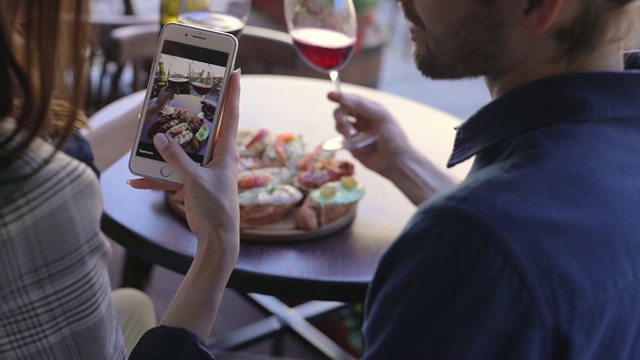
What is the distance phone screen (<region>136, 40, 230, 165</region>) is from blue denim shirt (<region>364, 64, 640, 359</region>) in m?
0.29

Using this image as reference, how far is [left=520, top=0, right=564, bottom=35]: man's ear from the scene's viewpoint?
84cm

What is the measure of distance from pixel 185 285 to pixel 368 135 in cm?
64

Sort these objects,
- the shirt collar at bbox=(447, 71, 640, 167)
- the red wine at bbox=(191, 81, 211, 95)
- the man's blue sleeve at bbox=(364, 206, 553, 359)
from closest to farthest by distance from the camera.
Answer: the man's blue sleeve at bbox=(364, 206, 553, 359)
the shirt collar at bbox=(447, 71, 640, 167)
the red wine at bbox=(191, 81, 211, 95)


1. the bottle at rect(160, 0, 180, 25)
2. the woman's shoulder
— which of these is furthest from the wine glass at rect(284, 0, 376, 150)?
the woman's shoulder

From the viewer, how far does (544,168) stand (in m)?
0.77

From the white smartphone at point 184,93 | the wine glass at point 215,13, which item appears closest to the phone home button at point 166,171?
the white smartphone at point 184,93

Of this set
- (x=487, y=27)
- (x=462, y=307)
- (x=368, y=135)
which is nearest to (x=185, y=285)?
(x=462, y=307)

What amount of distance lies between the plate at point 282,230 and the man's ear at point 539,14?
0.48 m

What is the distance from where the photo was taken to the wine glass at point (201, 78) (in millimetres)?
927

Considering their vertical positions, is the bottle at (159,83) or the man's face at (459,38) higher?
the man's face at (459,38)

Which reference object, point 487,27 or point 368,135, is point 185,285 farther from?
point 368,135

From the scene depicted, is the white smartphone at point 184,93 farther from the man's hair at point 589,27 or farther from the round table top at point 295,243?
the man's hair at point 589,27

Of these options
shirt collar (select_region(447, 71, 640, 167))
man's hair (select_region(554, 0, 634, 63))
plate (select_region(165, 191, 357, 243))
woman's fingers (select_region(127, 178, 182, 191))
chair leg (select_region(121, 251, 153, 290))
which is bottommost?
chair leg (select_region(121, 251, 153, 290))

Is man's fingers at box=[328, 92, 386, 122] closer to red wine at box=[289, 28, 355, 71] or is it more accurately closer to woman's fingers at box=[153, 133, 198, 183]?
red wine at box=[289, 28, 355, 71]
